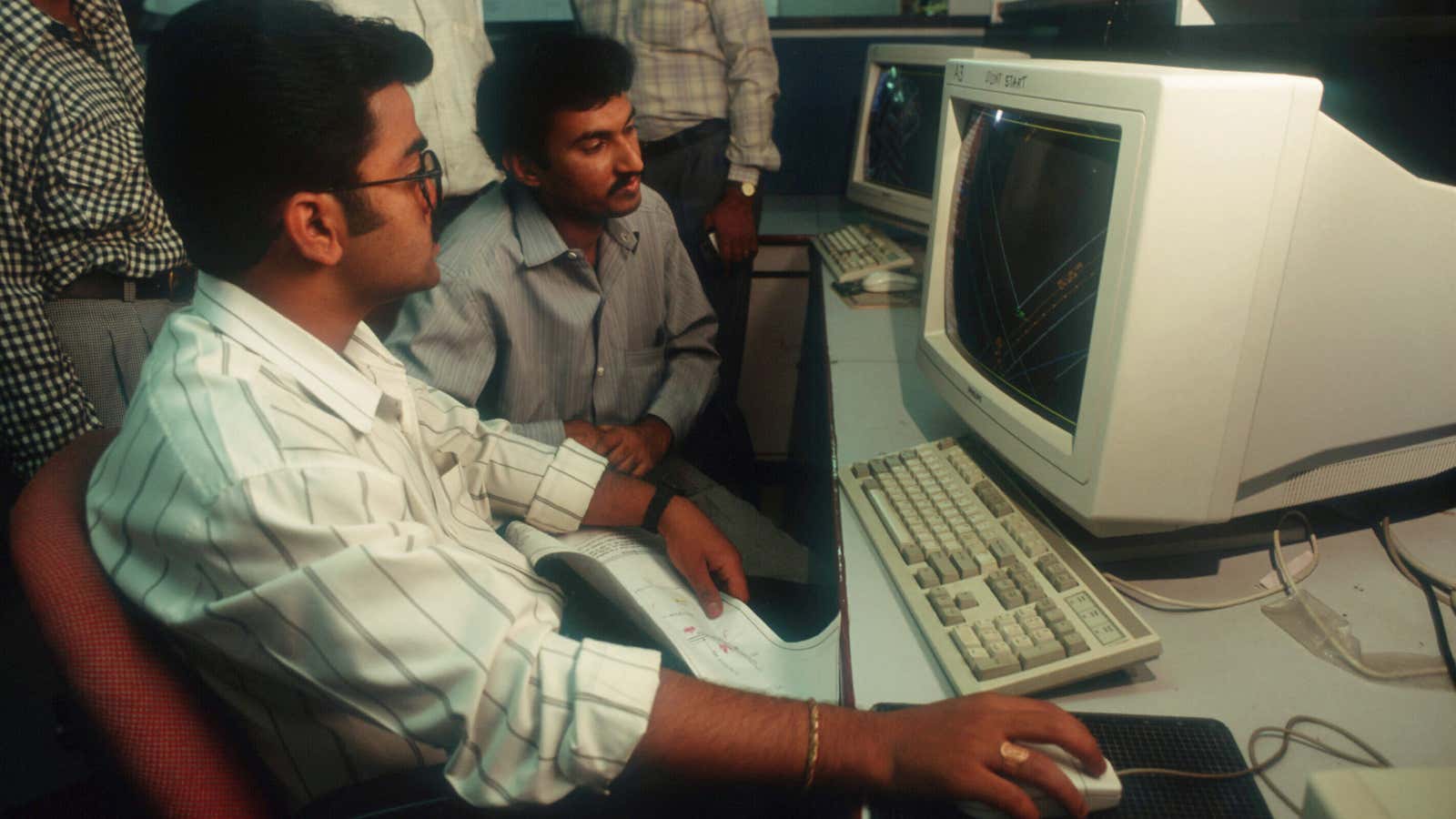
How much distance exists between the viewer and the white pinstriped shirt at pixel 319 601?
0.55 metres

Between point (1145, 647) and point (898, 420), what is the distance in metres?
0.49

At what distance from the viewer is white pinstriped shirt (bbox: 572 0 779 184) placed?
1.92m

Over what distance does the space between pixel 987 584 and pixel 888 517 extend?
130 millimetres

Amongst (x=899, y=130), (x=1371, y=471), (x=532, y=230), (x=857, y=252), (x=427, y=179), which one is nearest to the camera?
(x=1371, y=471)

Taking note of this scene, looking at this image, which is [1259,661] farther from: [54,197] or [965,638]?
[54,197]

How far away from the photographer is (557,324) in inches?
53.7

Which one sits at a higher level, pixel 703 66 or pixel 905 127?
pixel 703 66

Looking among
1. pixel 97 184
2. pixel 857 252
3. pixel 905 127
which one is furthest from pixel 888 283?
pixel 97 184

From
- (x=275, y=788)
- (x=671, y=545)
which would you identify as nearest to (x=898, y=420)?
(x=671, y=545)

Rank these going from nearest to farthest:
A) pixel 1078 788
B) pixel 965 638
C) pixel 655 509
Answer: pixel 1078 788 < pixel 965 638 < pixel 655 509

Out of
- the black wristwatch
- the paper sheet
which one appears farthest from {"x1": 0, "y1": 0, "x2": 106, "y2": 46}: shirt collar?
the black wristwatch

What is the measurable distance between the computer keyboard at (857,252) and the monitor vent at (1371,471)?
35.7 inches

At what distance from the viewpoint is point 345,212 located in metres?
0.78

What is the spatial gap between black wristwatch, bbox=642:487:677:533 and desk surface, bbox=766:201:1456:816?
27cm
